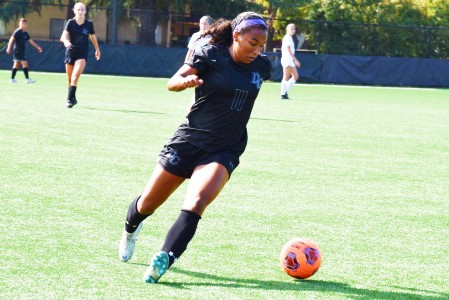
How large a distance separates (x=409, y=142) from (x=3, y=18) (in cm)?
3566

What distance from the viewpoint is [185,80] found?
5.66 meters

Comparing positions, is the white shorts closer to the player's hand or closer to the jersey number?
the jersey number

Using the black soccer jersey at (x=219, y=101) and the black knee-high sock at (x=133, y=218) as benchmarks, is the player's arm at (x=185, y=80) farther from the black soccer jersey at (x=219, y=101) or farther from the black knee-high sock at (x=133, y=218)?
the black knee-high sock at (x=133, y=218)

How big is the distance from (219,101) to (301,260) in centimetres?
115

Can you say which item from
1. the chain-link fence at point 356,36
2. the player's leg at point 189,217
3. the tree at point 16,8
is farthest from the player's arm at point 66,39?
the tree at point 16,8

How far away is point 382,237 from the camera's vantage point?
7.42m

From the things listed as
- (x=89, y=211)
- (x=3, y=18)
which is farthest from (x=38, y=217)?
(x=3, y=18)

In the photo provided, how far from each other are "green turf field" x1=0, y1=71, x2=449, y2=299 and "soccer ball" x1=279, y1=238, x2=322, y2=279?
0.25 feet

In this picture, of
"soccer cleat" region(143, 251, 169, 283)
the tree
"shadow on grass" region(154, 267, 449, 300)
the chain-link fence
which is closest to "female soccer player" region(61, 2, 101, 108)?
"shadow on grass" region(154, 267, 449, 300)

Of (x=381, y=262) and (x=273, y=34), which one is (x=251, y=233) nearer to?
(x=381, y=262)

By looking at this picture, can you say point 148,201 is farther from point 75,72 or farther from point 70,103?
point 70,103

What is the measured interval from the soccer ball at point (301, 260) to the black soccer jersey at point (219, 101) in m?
0.76

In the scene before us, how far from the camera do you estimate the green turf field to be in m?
5.70

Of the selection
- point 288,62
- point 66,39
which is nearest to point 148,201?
point 66,39
